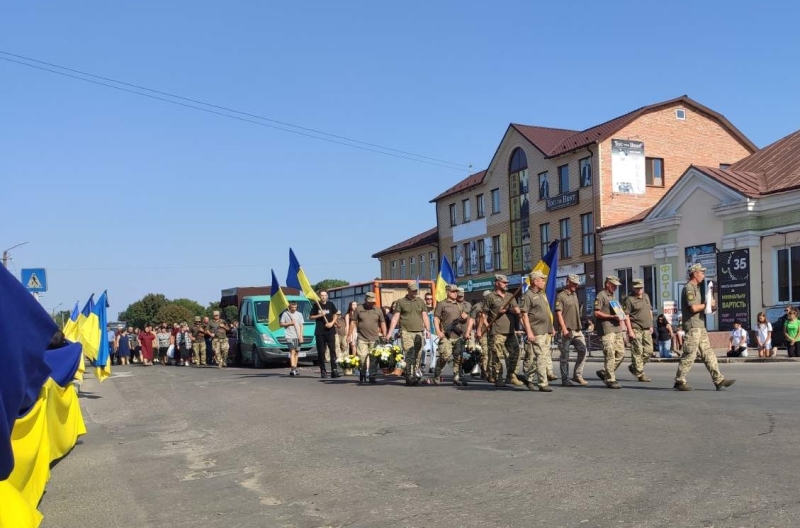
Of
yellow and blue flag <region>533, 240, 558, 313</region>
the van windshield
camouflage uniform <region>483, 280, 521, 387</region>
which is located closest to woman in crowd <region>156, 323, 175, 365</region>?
the van windshield

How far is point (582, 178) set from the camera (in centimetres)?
4094

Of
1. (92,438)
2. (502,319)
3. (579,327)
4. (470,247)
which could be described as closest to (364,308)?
(502,319)

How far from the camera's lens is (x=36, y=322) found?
4.21 meters

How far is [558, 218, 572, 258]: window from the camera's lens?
4181cm

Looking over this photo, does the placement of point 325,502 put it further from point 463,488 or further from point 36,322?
point 36,322

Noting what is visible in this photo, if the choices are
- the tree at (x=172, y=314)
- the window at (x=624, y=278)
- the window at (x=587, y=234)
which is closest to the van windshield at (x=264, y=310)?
the window at (x=624, y=278)

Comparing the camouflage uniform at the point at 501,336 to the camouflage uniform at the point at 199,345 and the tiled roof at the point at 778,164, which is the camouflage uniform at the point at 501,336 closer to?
the camouflage uniform at the point at 199,345

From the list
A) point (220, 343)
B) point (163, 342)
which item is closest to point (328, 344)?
point (220, 343)

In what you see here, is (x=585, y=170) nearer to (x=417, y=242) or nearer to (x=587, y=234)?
(x=587, y=234)

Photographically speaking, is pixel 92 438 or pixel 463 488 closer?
pixel 463 488

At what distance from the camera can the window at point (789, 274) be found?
89.6 feet

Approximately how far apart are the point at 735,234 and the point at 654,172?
1290 cm

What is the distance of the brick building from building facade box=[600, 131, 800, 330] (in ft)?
18.2

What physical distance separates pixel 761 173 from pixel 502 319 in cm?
2150
